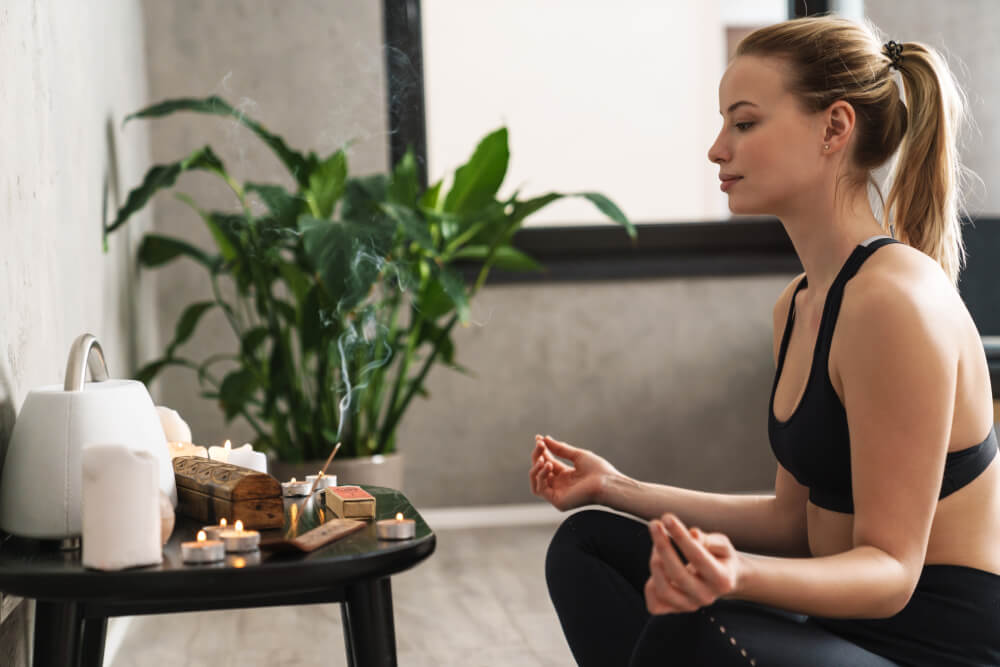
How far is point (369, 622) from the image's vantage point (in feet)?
3.19

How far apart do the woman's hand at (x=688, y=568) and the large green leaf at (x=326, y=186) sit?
5.84 ft

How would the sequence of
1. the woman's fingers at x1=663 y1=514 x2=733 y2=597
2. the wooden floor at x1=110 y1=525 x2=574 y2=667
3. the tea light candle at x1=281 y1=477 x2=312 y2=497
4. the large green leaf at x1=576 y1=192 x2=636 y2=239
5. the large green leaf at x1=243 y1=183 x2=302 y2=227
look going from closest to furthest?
the woman's fingers at x1=663 y1=514 x2=733 y2=597, the tea light candle at x1=281 y1=477 x2=312 y2=497, the wooden floor at x1=110 y1=525 x2=574 y2=667, the large green leaf at x1=576 y1=192 x2=636 y2=239, the large green leaf at x1=243 y1=183 x2=302 y2=227

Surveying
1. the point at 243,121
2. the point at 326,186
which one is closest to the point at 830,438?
the point at 326,186

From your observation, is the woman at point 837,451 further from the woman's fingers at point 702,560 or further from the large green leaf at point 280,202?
the large green leaf at point 280,202

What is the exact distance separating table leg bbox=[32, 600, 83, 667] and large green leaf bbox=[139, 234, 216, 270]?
1659mm

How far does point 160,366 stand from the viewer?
8.08ft

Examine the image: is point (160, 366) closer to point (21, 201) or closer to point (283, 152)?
point (283, 152)

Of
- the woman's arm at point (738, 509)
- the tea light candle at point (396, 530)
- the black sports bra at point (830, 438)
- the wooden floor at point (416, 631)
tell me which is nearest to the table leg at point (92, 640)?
the tea light candle at point (396, 530)

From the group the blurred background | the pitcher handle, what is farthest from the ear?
the blurred background

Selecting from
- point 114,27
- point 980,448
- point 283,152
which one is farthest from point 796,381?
point 114,27

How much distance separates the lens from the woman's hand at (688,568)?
0.82 metres

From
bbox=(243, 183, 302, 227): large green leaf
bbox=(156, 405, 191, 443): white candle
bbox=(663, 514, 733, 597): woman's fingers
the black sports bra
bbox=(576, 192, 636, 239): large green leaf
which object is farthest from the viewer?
bbox=(243, 183, 302, 227): large green leaf

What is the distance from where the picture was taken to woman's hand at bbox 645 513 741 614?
0.82m

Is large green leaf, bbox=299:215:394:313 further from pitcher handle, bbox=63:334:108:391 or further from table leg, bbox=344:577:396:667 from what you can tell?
table leg, bbox=344:577:396:667
